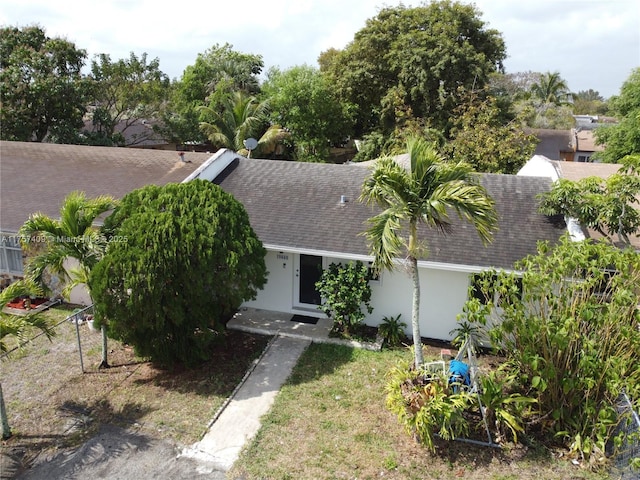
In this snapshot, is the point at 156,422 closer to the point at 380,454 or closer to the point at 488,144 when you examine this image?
the point at 380,454

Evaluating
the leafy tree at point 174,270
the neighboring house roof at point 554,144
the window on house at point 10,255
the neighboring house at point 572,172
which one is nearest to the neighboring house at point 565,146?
the neighboring house roof at point 554,144

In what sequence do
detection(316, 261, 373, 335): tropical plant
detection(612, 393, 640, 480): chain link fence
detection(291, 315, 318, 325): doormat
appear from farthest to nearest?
detection(291, 315, 318, 325): doormat → detection(316, 261, 373, 335): tropical plant → detection(612, 393, 640, 480): chain link fence

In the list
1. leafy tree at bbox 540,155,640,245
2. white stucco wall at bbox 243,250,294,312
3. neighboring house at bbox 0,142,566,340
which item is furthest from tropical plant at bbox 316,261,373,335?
leafy tree at bbox 540,155,640,245

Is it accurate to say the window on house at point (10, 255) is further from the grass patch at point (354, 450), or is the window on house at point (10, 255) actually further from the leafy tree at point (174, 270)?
the grass patch at point (354, 450)

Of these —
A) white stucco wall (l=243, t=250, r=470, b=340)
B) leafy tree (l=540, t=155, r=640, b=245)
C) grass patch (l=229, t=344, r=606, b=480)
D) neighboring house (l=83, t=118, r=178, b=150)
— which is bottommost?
grass patch (l=229, t=344, r=606, b=480)

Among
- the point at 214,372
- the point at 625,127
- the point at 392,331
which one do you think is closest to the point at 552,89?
the point at 625,127

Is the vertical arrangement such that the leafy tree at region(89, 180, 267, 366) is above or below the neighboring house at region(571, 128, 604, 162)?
below

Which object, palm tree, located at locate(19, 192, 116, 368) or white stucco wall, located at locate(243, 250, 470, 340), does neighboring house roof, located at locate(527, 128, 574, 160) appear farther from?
palm tree, located at locate(19, 192, 116, 368)
